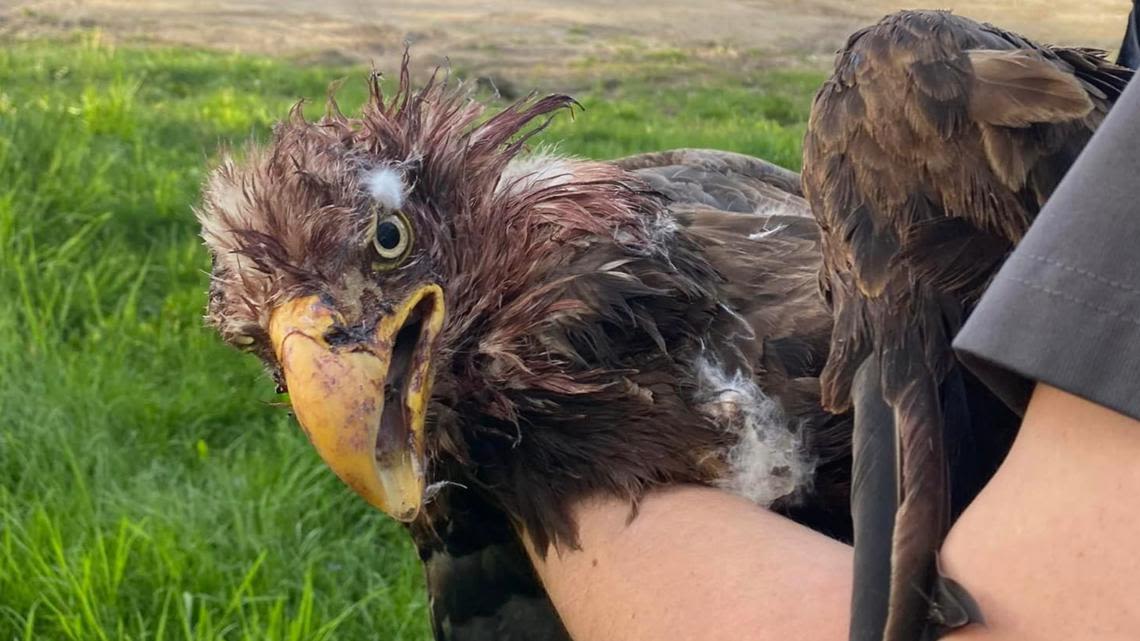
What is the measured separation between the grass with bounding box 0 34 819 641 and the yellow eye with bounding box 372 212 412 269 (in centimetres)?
49

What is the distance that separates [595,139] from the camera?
640cm

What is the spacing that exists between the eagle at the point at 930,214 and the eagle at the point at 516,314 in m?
0.26

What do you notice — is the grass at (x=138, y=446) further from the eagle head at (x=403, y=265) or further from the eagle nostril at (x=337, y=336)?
the eagle nostril at (x=337, y=336)

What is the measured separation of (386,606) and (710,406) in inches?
→ 55.3

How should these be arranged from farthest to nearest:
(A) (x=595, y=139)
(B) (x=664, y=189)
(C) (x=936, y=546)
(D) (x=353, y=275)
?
(A) (x=595, y=139) → (B) (x=664, y=189) → (D) (x=353, y=275) → (C) (x=936, y=546)

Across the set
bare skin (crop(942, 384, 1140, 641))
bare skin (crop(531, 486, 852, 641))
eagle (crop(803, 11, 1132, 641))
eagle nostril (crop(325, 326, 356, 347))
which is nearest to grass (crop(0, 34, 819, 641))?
eagle nostril (crop(325, 326, 356, 347))

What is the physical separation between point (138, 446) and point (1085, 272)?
2789mm

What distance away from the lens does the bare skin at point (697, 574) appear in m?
1.17

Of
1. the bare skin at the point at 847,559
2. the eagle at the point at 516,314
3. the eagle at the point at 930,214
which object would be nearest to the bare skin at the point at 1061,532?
the bare skin at the point at 847,559

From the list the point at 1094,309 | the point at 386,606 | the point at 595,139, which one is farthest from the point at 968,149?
the point at 595,139

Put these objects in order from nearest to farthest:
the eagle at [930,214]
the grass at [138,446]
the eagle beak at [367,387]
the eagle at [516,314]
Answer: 1. the eagle at [930,214]
2. the eagle beak at [367,387]
3. the eagle at [516,314]
4. the grass at [138,446]

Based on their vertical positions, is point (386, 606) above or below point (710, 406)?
below

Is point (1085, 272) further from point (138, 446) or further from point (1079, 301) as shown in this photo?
point (138, 446)

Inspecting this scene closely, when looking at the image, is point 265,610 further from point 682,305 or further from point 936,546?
point 936,546
